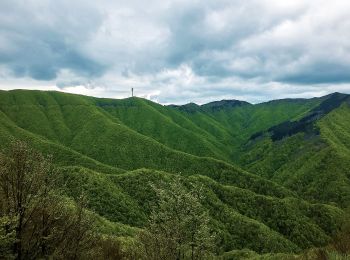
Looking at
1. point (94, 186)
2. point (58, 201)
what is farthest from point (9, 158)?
point (94, 186)

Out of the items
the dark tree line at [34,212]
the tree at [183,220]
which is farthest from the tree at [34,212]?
the tree at [183,220]

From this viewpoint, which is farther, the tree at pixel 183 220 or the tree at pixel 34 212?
the tree at pixel 183 220

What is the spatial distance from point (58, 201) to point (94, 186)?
154815mm

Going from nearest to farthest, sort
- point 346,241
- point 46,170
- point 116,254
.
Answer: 1. point 346,241
2. point 46,170
3. point 116,254

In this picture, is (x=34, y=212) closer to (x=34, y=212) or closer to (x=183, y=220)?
(x=34, y=212)

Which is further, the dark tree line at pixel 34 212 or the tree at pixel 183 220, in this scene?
the tree at pixel 183 220

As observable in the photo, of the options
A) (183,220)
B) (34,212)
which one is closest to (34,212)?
(34,212)

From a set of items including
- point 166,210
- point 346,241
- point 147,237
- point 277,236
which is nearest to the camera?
point 346,241

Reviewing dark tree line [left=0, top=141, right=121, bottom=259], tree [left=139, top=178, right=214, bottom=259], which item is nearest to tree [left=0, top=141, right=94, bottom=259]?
dark tree line [left=0, top=141, right=121, bottom=259]

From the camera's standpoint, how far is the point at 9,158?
3291 centimetres

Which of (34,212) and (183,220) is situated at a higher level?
(34,212)

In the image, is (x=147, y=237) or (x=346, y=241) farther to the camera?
(x=147, y=237)

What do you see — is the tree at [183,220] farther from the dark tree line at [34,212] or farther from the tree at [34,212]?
the tree at [34,212]

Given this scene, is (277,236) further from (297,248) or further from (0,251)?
(0,251)
